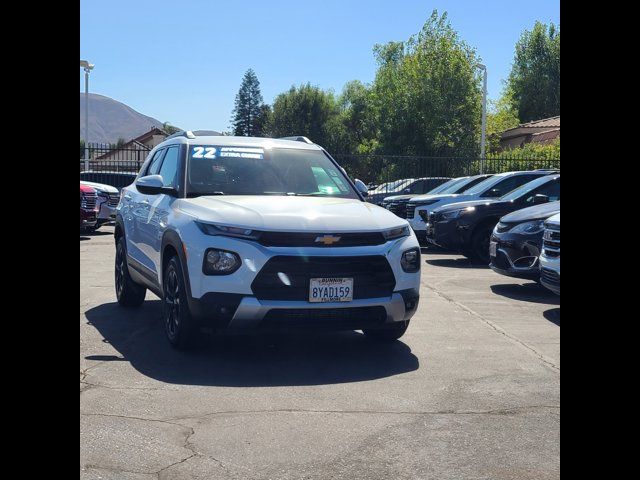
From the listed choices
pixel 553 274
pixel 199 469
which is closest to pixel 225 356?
pixel 199 469

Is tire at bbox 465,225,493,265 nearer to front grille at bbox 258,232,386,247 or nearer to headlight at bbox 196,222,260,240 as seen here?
front grille at bbox 258,232,386,247

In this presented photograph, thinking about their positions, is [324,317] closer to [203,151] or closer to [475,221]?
[203,151]

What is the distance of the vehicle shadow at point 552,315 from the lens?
850 centimetres

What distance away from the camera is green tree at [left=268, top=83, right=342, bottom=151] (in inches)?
3255

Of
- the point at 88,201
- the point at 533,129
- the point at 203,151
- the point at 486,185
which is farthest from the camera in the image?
the point at 533,129

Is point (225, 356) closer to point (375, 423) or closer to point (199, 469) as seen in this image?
point (375, 423)

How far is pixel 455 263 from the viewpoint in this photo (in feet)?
48.9

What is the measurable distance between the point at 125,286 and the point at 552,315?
4.60 metres

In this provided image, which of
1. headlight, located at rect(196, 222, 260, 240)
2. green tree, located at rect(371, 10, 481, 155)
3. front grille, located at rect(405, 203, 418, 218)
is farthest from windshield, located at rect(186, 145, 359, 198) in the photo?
green tree, located at rect(371, 10, 481, 155)

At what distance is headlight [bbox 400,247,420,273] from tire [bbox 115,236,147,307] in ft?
10.9

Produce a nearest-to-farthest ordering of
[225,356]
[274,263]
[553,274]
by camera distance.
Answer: [274,263] < [225,356] < [553,274]

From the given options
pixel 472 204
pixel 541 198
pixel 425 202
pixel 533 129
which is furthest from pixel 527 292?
pixel 533 129
